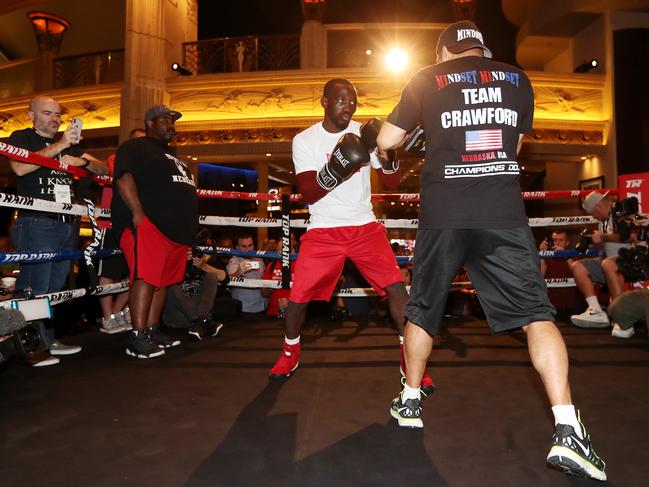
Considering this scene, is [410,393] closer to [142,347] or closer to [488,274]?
[488,274]

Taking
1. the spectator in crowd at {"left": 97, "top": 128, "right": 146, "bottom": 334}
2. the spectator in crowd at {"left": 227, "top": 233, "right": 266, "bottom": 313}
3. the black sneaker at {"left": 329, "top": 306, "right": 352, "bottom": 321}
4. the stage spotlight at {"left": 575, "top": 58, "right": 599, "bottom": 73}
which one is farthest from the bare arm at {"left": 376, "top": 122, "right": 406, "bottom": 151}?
the stage spotlight at {"left": 575, "top": 58, "right": 599, "bottom": 73}

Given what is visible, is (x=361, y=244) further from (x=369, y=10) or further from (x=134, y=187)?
(x=369, y=10)

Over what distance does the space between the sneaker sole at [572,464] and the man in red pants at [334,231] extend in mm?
1005

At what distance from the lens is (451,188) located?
1551 mm

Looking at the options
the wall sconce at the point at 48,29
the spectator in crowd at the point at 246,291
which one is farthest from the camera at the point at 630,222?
the wall sconce at the point at 48,29

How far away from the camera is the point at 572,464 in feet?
4.17

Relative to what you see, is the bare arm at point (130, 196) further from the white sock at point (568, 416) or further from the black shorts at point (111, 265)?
the white sock at point (568, 416)

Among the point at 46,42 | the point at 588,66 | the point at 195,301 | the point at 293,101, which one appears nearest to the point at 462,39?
the point at 195,301

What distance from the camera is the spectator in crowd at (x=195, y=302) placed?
11.8ft

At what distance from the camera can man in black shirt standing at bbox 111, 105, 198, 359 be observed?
2811 mm

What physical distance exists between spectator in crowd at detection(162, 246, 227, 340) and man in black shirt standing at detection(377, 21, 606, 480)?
230cm

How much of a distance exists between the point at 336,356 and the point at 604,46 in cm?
995

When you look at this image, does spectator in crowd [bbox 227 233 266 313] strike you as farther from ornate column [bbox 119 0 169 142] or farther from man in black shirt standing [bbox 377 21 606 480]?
ornate column [bbox 119 0 169 142]

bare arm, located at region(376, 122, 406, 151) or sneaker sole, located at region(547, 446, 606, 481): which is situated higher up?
bare arm, located at region(376, 122, 406, 151)
